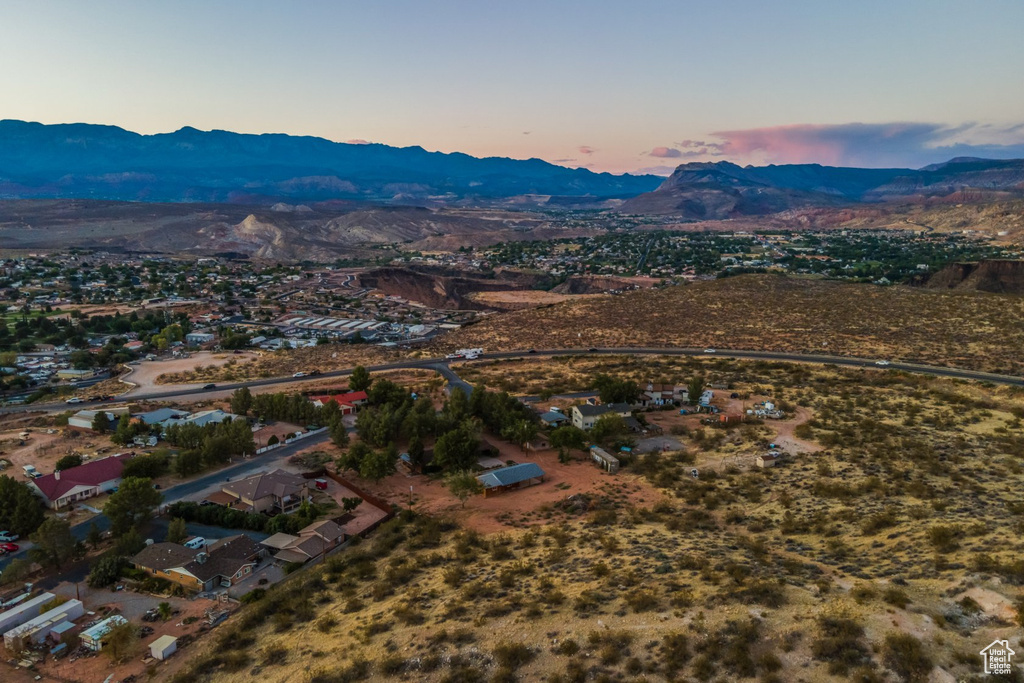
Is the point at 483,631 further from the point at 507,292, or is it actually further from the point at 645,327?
the point at 507,292

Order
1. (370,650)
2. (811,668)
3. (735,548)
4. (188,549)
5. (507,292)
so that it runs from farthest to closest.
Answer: (507,292) < (188,549) < (735,548) < (370,650) < (811,668)

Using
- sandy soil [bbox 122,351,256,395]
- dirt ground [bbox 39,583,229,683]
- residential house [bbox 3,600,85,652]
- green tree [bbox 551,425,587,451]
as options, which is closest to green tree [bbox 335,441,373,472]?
green tree [bbox 551,425,587,451]

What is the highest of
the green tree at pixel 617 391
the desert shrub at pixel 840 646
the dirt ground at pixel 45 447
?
the desert shrub at pixel 840 646

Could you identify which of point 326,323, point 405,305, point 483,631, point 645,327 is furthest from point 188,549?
point 405,305

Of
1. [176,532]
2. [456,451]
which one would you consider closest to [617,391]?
[456,451]

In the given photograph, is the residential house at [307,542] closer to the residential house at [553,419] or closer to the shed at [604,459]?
the shed at [604,459]

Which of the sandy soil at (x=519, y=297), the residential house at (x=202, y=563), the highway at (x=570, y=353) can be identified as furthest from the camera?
the sandy soil at (x=519, y=297)
